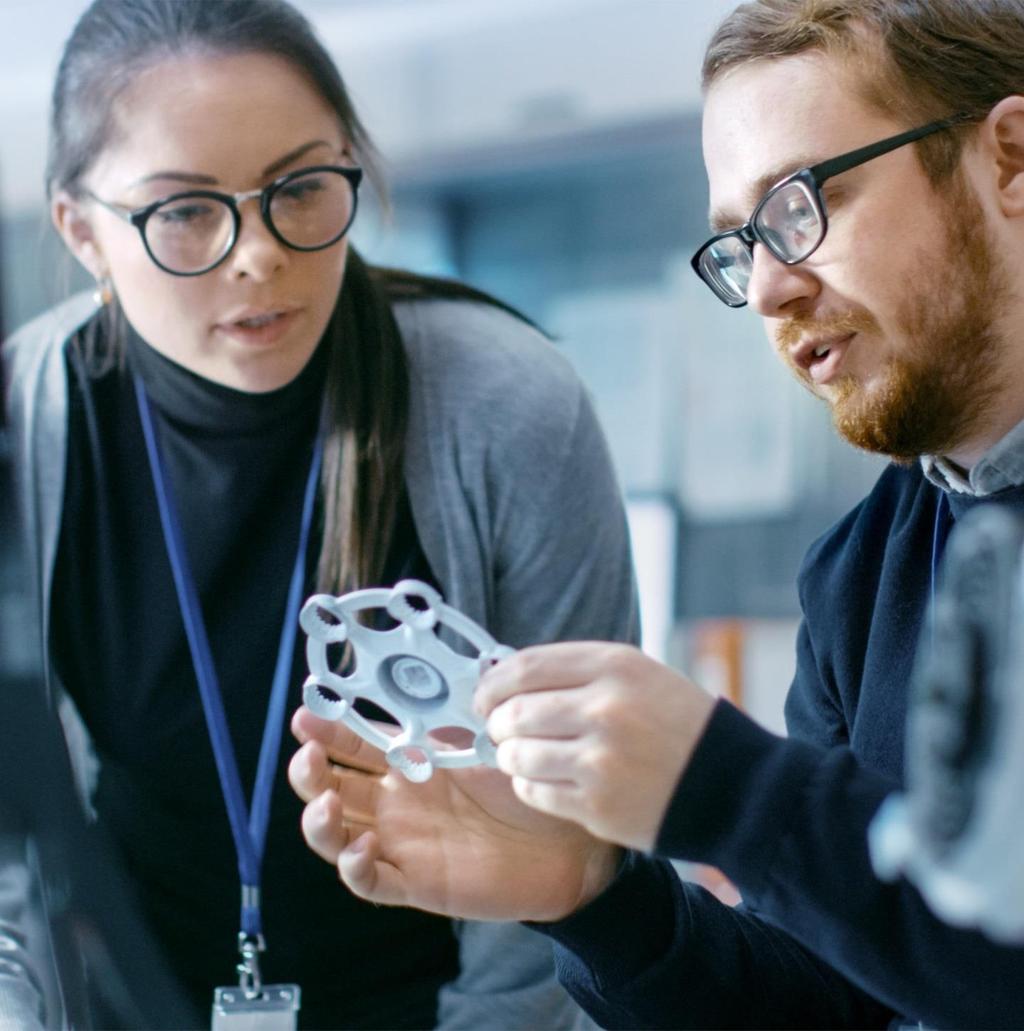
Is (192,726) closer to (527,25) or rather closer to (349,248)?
(349,248)

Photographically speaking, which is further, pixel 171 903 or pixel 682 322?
pixel 682 322

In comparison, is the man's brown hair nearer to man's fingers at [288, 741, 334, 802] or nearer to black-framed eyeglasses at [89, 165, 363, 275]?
black-framed eyeglasses at [89, 165, 363, 275]

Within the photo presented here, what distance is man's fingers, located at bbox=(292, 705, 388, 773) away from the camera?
928mm

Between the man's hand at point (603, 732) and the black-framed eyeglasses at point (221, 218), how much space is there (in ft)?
1.87

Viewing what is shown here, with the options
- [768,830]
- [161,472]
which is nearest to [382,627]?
[161,472]

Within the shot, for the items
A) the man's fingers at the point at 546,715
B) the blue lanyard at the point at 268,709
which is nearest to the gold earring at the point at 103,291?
the blue lanyard at the point at 268,709

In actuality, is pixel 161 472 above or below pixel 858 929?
above

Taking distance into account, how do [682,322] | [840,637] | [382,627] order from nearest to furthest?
1. [840,637]
2. [382,627]
3. [682,322]

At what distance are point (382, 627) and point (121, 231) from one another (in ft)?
1.36

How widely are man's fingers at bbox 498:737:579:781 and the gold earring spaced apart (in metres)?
0.75

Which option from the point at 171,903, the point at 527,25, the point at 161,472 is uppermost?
the point at 527,25

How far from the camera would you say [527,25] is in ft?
8.07

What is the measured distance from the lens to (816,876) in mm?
677

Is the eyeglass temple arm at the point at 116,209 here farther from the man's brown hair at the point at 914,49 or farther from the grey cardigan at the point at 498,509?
the man's brown hair at the point at 914,49
